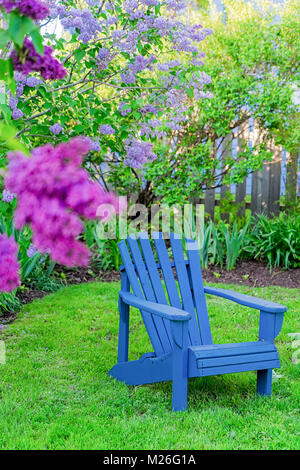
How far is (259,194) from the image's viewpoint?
659 centimetres

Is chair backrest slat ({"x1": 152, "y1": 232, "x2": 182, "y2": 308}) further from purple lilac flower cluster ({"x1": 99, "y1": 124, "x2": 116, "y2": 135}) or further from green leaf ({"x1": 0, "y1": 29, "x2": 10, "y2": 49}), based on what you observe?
green leaf ({"x1": 0, "y1": 29, "x2": 10, "y2": 49})

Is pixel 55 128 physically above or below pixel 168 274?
above

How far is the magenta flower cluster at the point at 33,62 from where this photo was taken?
1250mm

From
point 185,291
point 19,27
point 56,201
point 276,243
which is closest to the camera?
point 56,201

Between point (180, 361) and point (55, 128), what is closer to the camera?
point (180, 361)

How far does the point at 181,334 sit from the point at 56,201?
5.06 feet

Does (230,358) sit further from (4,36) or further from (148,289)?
(4,36)

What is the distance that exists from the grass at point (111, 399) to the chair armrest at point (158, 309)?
48 centimetres

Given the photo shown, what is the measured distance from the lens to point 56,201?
0.97m

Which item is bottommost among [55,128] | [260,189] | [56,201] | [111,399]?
[111,399]

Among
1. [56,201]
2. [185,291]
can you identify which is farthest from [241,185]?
[56,201]

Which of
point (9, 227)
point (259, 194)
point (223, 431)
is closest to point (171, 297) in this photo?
point (223, 431)

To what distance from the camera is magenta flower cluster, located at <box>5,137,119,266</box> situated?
97 cm

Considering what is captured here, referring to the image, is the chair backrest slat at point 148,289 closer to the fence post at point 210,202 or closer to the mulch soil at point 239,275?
the mulch soil at point 239,275
